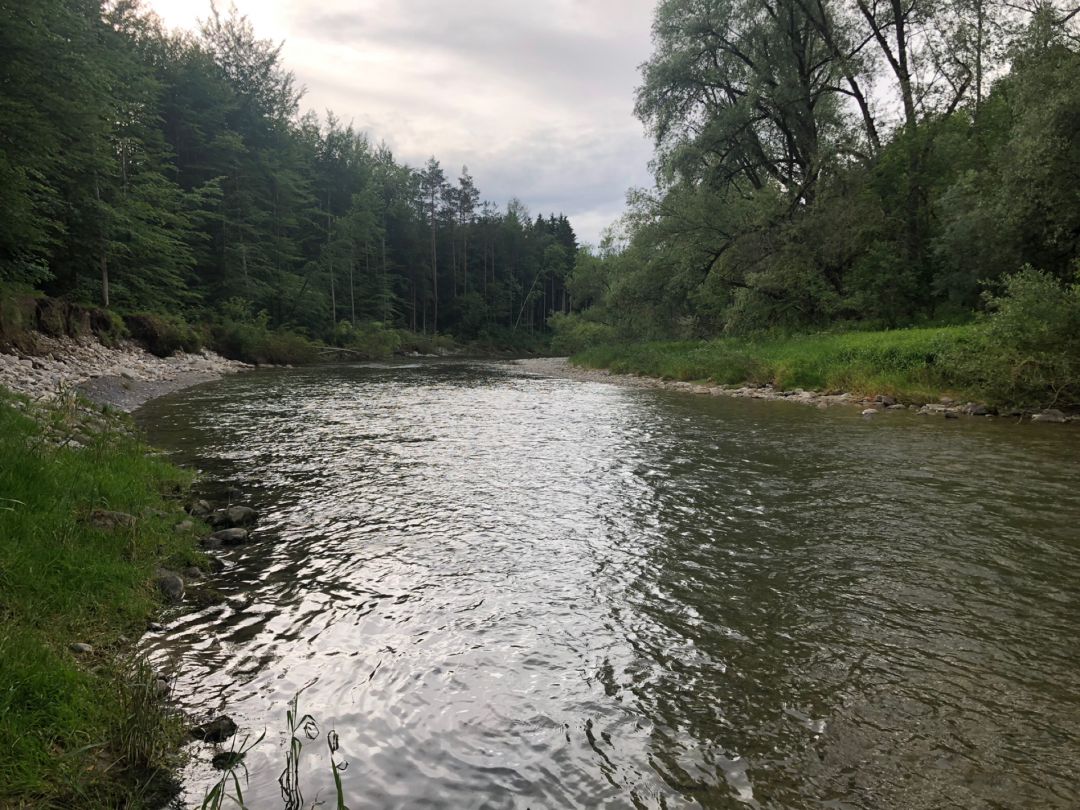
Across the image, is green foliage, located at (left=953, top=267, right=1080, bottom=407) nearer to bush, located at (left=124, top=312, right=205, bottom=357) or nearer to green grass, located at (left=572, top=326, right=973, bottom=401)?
green grass, located at (left=572, top=326, right=973, bottom=401)

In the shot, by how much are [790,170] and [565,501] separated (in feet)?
107

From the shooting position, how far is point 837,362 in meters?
21.4

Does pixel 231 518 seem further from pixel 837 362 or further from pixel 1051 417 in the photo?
pixel 837 362

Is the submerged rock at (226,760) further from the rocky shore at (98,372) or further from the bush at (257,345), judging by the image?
the bush at (257,345)

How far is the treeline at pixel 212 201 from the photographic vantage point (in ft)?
73.0

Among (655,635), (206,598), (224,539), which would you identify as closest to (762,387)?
(655,635)

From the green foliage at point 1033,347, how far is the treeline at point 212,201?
2906 cm

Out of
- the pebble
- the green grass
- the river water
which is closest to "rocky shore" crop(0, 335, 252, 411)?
the pebble

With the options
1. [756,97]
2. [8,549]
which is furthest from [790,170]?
[8,549]

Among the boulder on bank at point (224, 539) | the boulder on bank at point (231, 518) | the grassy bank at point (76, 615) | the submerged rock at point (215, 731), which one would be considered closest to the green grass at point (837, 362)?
the boulder on bank at point (231, 518)

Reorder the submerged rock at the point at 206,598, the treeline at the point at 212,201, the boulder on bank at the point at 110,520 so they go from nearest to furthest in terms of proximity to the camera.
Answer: the submerged rock at the point at 206,598
the boulder on bank at the point at 110,520
the treeline at the point at 212,201

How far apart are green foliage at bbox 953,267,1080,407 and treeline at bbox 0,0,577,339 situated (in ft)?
95.3

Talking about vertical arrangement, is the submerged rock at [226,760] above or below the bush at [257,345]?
below

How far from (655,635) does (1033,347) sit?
1523 centimetres
